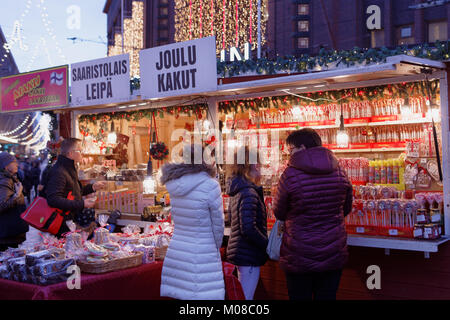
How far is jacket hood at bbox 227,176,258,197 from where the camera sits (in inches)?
175

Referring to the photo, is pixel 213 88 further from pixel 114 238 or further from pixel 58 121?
pixel 58 121

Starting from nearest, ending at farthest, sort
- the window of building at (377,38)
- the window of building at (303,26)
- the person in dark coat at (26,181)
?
the person in dark coat at (26,181), the window of building at (377,38), the window of building at (303,26)

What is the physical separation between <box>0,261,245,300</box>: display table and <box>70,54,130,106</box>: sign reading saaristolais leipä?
3.17 m

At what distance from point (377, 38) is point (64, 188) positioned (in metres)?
34.5

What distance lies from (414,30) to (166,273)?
33587 mm

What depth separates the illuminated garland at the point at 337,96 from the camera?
550 cm

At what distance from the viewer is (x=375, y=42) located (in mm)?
36812

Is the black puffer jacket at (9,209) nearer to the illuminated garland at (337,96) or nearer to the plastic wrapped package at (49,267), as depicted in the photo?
the plastic wrapped package at (49,267)

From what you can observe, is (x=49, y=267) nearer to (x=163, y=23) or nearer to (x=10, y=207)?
(x=10, y=207)

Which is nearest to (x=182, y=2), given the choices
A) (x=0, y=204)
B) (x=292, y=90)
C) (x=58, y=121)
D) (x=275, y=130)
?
(x=58, y=121)

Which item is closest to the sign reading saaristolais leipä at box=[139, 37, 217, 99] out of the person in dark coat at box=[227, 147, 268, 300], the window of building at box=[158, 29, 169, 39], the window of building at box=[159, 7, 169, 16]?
Answer: the person in dark coat at box=[227, 147, 268, 300]

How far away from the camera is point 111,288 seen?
4180 millimetres

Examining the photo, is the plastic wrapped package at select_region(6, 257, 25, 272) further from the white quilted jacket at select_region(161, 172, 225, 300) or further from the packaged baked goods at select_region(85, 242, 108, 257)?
the white quilted jacket at select_region(161, 172, 225, 300)

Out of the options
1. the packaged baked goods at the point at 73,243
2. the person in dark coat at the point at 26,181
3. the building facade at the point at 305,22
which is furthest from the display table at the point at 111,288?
the person in dark coat at the point at 26,181
